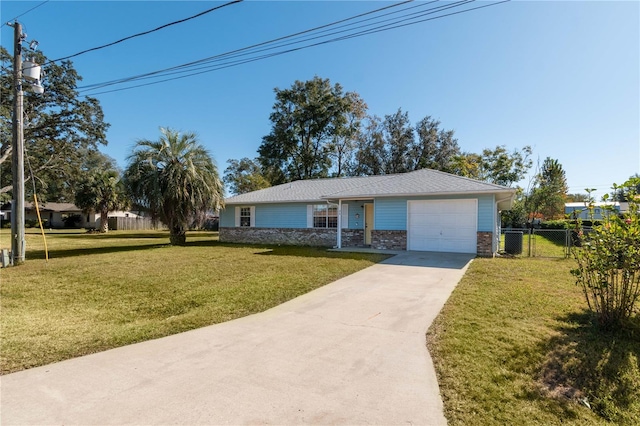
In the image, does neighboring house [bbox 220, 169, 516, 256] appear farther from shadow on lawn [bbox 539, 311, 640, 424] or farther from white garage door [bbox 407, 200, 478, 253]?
shadow on lawn [bbox 539, 311, 640, 424]

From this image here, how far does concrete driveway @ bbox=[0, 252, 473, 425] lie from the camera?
98.8 inches

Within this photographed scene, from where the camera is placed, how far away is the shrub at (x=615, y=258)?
404 cm

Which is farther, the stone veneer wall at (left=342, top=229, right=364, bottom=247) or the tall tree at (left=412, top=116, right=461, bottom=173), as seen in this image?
the tall tree at (left=412, top=116, right=461, bottom=173)

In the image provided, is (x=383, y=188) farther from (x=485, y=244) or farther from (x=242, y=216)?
(x=242, y=216)

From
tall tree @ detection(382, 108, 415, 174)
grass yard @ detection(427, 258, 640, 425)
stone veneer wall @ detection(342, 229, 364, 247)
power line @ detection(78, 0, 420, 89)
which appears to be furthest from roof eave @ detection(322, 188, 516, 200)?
tall tree @ detection(382, 108, 415, 174)

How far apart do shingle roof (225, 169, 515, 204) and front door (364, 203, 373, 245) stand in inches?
42.4

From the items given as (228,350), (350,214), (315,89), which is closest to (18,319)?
(228,350)

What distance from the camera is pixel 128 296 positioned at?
680cm

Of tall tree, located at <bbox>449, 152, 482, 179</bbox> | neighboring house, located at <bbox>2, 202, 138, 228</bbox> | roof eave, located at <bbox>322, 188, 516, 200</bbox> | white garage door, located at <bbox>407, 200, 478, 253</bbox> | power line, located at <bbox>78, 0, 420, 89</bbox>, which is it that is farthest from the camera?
neighboring house, located at <bbox>2, 202, 138, 228</bbox>

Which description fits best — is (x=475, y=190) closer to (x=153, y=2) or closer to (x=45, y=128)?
(x=153, y=2)

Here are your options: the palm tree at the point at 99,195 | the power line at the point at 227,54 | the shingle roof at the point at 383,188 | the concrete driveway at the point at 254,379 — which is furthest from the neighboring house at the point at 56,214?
the concrete driveway at the point at 254,379

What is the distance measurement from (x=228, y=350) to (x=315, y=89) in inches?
1311

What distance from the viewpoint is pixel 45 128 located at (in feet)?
77.7

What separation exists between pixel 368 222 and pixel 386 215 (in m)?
1.91
